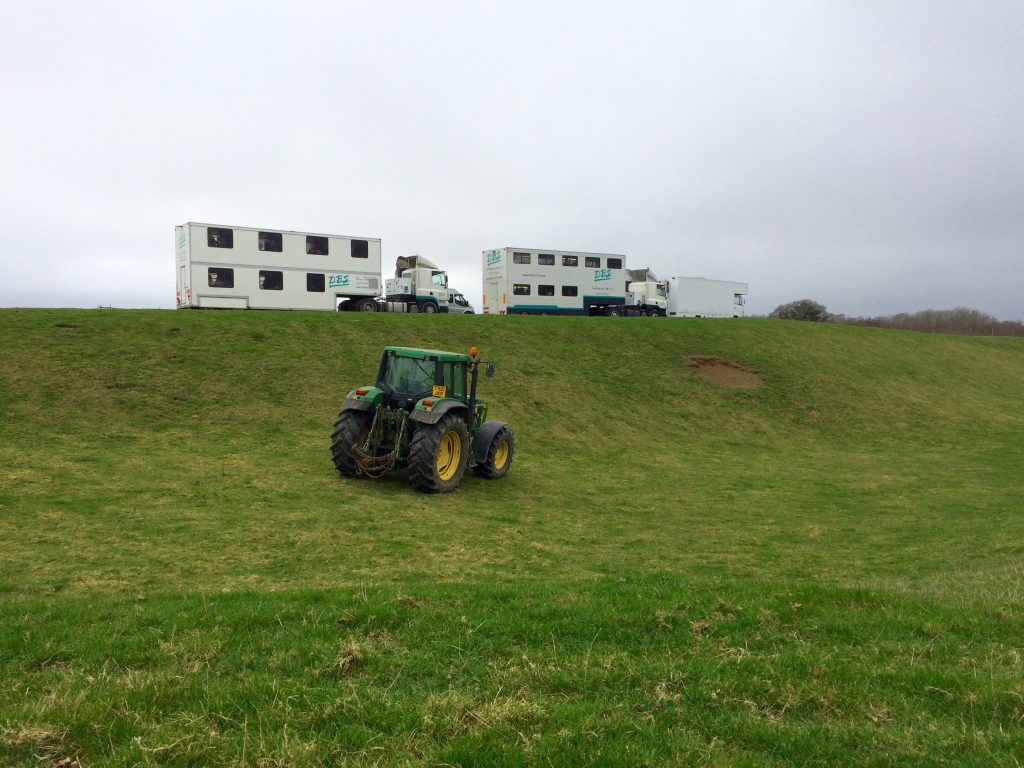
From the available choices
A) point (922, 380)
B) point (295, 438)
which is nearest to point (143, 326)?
point (295, 438)

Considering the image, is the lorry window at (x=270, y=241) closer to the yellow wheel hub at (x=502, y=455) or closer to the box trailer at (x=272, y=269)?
the box trailer at (x=272, y=269)

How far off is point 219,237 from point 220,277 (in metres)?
1.64

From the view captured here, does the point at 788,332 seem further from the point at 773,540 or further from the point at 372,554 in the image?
the point at 372,554

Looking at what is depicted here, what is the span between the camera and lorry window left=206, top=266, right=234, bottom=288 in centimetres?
2845

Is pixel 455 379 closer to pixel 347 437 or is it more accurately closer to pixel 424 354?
pixel 424 354

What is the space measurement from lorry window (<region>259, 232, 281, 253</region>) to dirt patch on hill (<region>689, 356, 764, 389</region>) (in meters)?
18.4

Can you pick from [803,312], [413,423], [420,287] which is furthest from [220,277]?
[803,312]

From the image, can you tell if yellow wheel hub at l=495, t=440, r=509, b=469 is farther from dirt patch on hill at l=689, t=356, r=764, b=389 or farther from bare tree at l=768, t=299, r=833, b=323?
bare tree at l=768, t=299, r=833, b=323

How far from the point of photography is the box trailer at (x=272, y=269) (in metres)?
28.3

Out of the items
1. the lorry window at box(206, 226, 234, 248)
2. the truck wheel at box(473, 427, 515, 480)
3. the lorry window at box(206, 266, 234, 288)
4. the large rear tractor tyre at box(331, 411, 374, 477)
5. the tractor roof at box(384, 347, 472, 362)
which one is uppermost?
the lorry window at box(206, 226, 234, 248)

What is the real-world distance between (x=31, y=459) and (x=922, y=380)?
3297 centimetres

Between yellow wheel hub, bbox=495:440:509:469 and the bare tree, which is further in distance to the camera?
the bare tree

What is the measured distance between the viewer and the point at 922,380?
3106 cm

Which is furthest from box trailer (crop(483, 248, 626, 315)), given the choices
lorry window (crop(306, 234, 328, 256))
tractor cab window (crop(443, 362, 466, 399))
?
tractor cab window (crop(443, 362, 466, 399))
